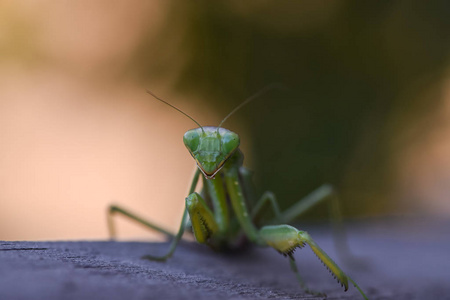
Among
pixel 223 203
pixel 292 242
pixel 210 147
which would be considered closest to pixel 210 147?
pixel 210 147

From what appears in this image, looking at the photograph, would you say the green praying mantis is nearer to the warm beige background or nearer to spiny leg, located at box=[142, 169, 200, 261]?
spiny leg, located at box=[142, 169, 200, 261]

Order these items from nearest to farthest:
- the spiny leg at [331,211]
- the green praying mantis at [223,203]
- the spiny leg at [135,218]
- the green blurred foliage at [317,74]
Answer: the green praying mantis at [223,203] < the spiny leg at [135,218] < the spiny leg at [331,211] < the green blurred foliage at [317,74]

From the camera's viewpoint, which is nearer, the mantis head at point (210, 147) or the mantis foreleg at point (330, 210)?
the mantis head at point (210, 147)

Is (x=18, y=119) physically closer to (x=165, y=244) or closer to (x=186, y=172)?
(x=186, y=172)

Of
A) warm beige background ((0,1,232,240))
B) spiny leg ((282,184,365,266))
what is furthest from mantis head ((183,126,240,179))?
warm beige background ((0,1,232,240))

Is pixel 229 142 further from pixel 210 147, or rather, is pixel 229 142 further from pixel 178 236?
pixel 178 236

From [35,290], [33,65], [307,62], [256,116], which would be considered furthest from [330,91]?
[35,290]

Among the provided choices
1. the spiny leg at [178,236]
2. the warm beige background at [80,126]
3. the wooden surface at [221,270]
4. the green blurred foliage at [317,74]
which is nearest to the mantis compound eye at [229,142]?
the spiny leg at [178,236]

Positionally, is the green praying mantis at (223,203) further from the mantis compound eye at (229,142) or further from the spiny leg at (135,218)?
the spiny leg at (135,218)

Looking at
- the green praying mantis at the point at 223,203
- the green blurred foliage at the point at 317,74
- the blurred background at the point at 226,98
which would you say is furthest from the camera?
the green blurred foliage at the point at 317,74
